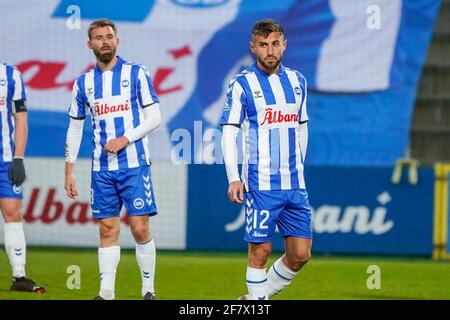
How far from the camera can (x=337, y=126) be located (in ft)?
49.7

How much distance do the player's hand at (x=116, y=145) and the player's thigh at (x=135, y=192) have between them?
8.1 inches

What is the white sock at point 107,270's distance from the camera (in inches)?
313

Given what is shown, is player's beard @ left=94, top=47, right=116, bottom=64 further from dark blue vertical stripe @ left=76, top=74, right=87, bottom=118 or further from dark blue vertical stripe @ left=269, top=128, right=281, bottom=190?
dark blue vertical stripe @ left=269, top=128, right=281, bottom=190

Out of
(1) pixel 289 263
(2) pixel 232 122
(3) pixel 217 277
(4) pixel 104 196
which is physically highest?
(2) pixel 232 122

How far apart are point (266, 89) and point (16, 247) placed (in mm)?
2530

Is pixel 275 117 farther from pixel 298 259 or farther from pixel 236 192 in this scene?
pixel 298 259

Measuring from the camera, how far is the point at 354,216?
13633 mm

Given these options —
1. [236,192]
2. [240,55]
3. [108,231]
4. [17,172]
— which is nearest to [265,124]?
[236,192]

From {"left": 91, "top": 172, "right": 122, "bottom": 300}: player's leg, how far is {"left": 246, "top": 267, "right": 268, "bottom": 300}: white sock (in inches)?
41.0

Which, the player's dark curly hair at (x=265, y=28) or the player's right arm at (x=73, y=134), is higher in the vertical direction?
the player's dark curly hair at (x=265, y=28)

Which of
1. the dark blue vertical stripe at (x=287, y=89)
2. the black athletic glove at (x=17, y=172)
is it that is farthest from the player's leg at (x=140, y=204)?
the dark blue vertical stripe at (x=287, y=89)

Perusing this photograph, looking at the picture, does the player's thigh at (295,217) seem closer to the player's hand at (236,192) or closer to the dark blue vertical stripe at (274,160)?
the dark blue vertical stripe at (274,160)

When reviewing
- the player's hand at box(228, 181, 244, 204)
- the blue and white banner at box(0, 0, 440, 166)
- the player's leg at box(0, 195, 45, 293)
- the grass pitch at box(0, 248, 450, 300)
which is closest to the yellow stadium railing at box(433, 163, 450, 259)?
the grass pitch at box(0, 248, 450, 300)

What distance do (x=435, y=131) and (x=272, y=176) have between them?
872cm
